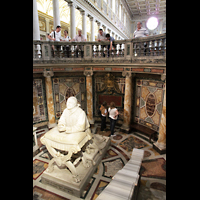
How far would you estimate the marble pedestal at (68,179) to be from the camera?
372cm

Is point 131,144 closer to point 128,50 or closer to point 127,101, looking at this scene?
point 127,101

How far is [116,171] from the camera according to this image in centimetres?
466

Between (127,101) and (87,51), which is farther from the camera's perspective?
(127,101)

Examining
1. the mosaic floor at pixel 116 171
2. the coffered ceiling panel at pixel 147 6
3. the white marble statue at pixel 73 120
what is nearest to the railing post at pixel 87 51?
the white marble statue at pixel 73 120

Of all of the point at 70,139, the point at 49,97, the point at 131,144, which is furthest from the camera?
the point at 49,97

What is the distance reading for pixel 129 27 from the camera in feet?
85.0

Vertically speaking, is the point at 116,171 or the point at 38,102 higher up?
the point at 38,102

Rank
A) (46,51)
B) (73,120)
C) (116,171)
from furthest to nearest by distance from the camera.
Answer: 1. (46,51)
2. (116,171)
3. (73,120)

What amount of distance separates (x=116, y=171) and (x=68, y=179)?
1.66 meters

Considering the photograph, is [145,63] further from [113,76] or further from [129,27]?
[129,27]

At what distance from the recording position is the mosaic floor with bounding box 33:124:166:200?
12.4 feet

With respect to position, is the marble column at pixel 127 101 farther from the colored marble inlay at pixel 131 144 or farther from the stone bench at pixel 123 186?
the stone bench at pixel 123 186

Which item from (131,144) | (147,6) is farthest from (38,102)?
(147,6)
